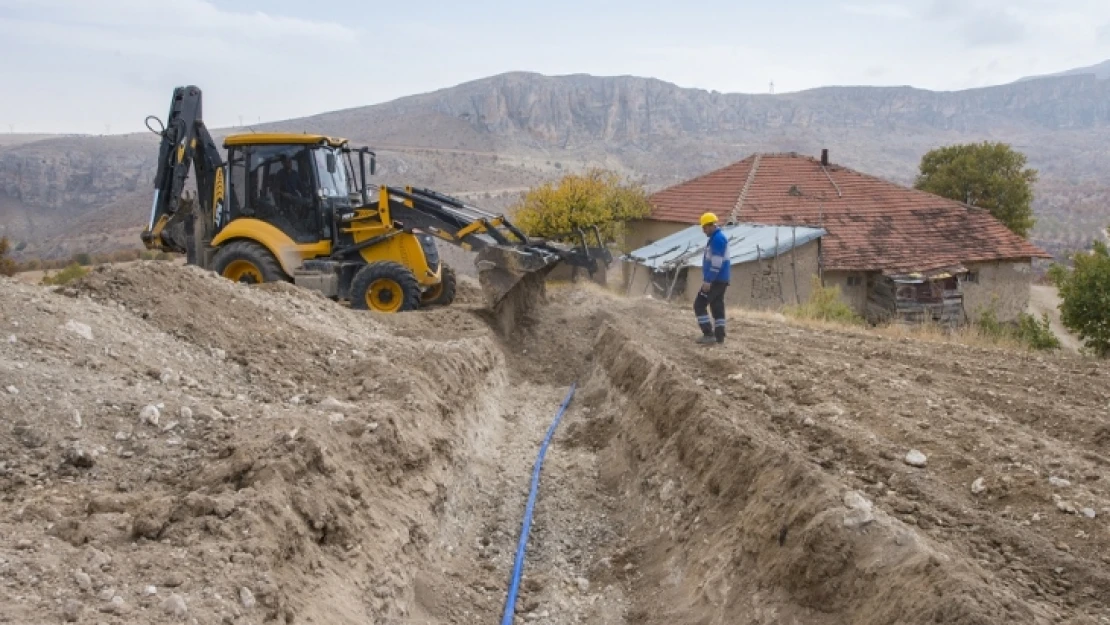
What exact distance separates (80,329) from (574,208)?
27.2 metres

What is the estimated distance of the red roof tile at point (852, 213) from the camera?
30031mm

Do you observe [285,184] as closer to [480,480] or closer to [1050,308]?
[480,480]

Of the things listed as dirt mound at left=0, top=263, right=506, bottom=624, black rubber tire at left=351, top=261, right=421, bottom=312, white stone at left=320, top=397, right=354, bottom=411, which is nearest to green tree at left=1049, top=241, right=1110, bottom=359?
black rubber tire at left=351, top=261, right=421, bottom=312

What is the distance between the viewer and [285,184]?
1372 cm

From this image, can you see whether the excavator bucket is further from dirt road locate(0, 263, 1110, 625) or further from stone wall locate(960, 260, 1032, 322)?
stone wall locate(960, 260, 1032, 322)

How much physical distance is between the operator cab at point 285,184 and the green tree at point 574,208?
1805cm

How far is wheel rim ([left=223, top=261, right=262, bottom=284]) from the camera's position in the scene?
13680 millimetres

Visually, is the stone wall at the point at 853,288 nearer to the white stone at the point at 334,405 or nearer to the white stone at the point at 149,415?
the white stone at the point at 334,405

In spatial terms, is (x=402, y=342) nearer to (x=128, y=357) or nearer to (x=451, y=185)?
(x=128, y=357)

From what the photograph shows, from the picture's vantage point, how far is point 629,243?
39.3m

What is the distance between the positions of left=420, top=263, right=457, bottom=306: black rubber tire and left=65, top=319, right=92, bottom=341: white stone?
766 cm

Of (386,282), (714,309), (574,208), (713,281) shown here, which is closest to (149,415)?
(713,281)

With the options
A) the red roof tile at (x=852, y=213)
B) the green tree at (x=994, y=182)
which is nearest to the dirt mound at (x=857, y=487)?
the red roof tile at (x=852, y=213)

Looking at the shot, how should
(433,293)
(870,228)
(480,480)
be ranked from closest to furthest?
(480,480) → (433,293) → (870,228)
